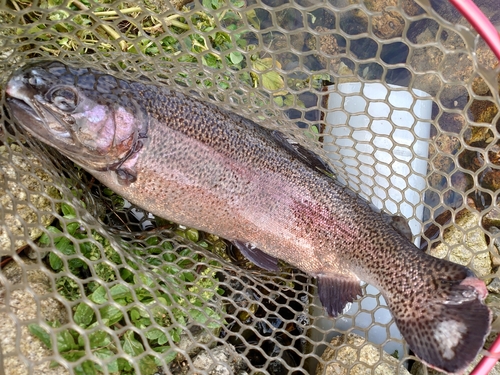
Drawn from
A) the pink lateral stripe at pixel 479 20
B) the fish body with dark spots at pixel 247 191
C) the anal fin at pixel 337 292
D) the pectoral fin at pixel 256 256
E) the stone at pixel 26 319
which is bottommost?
the stone at pixel 26 319

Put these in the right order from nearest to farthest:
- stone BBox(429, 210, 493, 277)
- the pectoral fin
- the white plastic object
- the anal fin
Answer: the anal fin → the pectoral fin → the white plastic object → stone BBox(429, 210, 493, 277)

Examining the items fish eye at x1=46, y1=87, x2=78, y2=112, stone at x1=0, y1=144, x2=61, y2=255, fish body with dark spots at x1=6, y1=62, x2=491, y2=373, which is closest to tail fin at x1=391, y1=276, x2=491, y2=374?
fish body with dark spots at x1=6, y1=62, x2=491, y2=373

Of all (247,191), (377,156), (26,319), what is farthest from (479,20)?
(26,319)

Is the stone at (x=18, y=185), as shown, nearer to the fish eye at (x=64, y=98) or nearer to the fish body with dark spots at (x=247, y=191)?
the fish body with dark spots at (x=247, y=191)

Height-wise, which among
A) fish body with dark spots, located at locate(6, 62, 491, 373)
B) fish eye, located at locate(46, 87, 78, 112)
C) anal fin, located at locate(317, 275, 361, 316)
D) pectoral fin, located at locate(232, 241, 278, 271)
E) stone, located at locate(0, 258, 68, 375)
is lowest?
stone, located at locate(0, 258, 68, 375)

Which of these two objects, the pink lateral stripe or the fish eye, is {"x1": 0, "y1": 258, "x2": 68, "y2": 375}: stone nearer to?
the fish eye

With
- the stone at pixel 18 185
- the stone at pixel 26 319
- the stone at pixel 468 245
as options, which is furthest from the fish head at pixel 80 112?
the stone at pixel 468 245

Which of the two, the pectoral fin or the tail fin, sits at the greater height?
the tail fin
